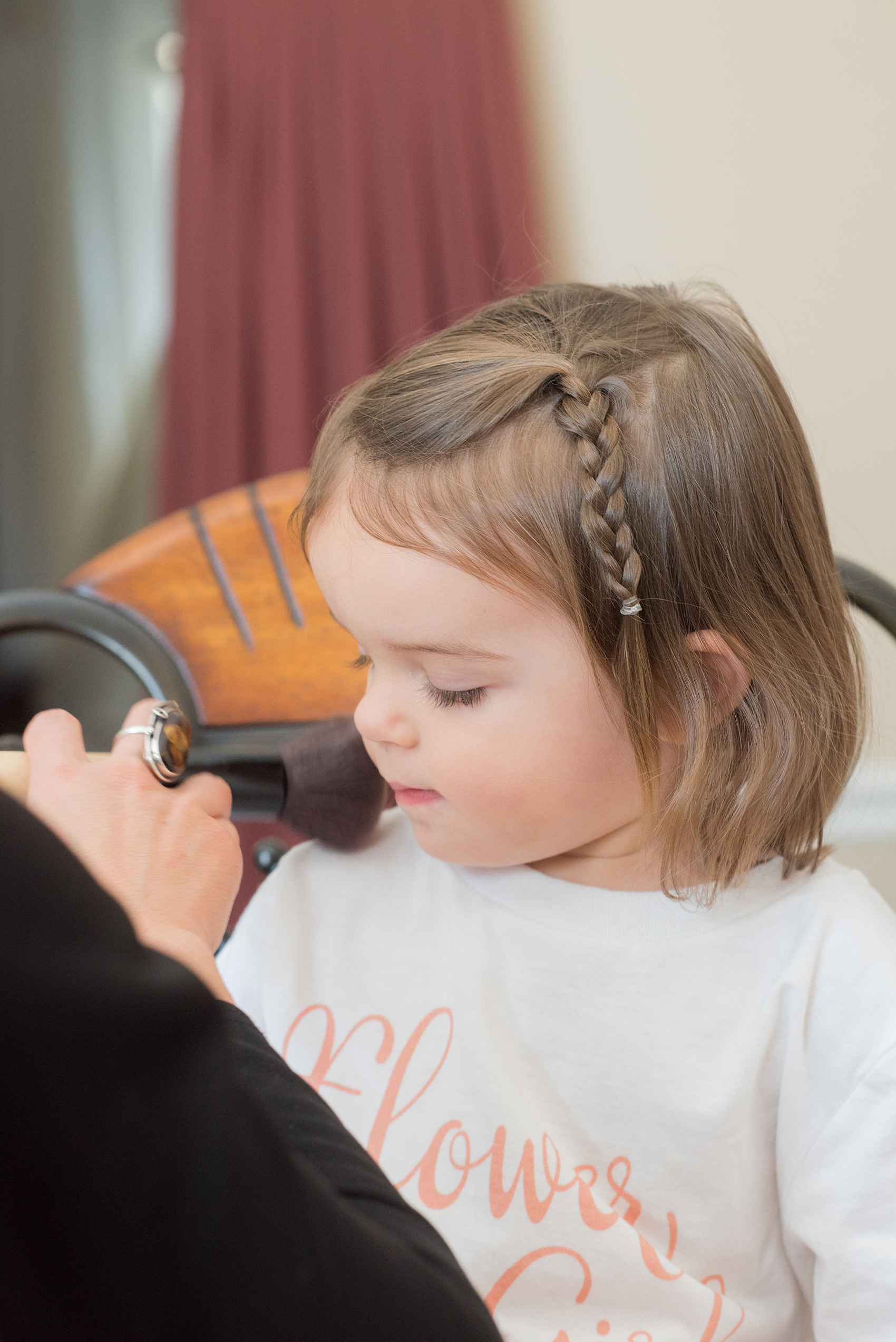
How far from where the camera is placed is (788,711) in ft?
2.08

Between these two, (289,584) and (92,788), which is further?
(289,584)

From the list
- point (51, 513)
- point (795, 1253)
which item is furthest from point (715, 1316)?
point (51, 513)

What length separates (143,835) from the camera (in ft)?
1.61

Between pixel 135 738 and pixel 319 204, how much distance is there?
989 millimetres

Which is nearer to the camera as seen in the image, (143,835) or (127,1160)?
(127,1160)

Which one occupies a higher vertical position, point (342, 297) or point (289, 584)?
point (342, 297)

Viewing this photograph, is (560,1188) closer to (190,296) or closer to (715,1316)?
(715,1316)

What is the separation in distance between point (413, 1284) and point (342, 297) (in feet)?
3.82

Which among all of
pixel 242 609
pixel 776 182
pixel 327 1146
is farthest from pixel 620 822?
pixel 776 182

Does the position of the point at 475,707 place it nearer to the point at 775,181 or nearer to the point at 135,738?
the point at 135,738

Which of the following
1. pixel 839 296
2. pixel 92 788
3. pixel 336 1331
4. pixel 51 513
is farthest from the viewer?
pixel 51 513

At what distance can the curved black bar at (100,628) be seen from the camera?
87 centimetres

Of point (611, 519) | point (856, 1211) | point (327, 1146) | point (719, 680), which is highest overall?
point (611, 519)

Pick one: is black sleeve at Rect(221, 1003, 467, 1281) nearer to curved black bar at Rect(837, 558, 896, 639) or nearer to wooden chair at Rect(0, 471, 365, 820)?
wooden chair at Rect(0, 471, 365, 820)
